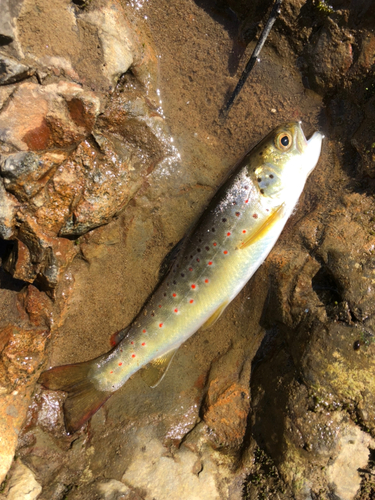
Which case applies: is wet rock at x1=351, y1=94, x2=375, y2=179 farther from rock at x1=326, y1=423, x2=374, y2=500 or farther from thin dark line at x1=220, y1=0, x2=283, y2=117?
rock at x1=326, y1=423, x2=374, y2=500

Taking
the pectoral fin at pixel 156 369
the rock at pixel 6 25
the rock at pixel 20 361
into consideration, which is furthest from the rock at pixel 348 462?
the rock at pixel 6 25

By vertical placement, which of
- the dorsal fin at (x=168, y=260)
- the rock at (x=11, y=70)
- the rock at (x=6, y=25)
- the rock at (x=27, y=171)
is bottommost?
the dorsal fin at (x=168, y=260)

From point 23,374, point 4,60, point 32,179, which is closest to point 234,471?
point 23,374

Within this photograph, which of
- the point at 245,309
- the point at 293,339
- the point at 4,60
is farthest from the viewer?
the point at 245,309

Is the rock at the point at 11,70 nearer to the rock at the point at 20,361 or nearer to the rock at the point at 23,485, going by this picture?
the rock at the point at 20,361

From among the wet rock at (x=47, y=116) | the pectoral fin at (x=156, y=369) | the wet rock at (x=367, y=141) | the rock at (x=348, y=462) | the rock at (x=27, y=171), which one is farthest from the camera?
the pectoral fin at (x=156, y=369)

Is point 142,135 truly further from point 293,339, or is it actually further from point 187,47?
point 293,339
